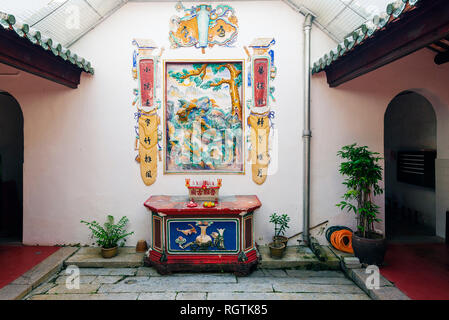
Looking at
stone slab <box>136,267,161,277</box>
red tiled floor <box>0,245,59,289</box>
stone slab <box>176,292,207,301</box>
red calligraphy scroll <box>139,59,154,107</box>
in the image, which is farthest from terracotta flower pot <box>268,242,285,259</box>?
red tiled floor <box>0,245,59,289</box>

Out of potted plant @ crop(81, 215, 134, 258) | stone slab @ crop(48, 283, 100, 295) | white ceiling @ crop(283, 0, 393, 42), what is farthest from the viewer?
potted plant @ crop(81, 215, 134, 258)

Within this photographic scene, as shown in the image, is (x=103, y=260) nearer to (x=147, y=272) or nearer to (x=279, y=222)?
(x=147, y=272)

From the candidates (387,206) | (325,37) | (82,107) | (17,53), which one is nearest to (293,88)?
(325,37)

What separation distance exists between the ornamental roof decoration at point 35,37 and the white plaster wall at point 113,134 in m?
0.81

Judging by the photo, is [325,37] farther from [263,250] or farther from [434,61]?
[263,250]

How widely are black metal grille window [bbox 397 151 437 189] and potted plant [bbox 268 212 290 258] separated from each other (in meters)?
3.91

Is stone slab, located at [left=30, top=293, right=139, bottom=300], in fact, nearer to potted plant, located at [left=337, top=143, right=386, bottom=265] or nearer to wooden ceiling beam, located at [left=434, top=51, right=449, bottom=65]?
potted plant, located at [left=337, top=143, right=386, bottom=265]

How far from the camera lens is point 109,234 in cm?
514

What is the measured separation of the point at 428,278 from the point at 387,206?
4232mm

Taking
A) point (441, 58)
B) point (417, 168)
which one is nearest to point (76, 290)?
point (441, 58)

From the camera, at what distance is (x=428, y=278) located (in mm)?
3967

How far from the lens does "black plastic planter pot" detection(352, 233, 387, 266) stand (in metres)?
4.21

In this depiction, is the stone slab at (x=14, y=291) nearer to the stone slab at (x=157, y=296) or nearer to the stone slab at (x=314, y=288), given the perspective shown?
the stone slab at (x=157, y=296)

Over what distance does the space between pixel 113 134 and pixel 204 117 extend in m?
1.90
